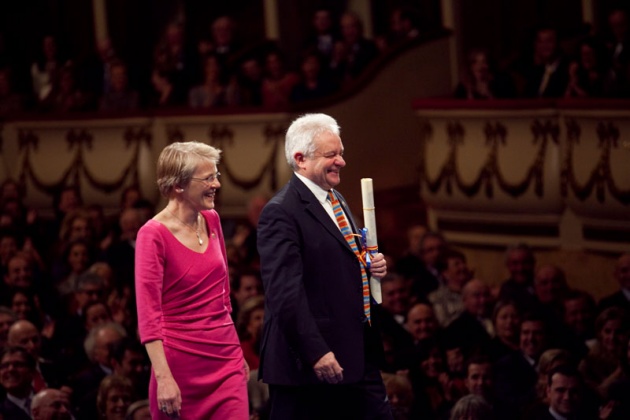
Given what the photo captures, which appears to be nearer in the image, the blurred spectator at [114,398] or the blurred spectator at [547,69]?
the blurred spectator at [114,398]

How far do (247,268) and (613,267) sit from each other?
8.61ft

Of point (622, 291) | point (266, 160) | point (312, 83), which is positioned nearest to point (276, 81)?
point (312, 83)

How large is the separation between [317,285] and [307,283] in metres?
0.03

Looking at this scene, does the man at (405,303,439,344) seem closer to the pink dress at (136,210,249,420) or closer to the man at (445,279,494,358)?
the man at (445,279,494,358)

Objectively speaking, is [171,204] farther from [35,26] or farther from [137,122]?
[35,26]

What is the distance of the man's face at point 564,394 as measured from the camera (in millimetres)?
6344

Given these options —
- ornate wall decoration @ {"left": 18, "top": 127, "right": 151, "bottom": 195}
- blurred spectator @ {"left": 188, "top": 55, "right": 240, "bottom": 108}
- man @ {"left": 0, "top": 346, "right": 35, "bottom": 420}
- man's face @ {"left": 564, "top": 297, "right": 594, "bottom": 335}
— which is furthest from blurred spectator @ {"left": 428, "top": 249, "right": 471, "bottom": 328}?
ornate wall decoration @ {"left": 18, "top": 127, "right": 151, "bottom": 195}

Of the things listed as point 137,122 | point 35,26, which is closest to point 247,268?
point 137,122

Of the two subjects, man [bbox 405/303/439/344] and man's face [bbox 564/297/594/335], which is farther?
man's face [bbox 564/297/594/335]

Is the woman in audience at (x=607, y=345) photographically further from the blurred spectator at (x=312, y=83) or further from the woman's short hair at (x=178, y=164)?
the blurred spectator at (x=312, y=83)

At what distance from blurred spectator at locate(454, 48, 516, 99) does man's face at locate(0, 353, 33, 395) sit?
4.50 metres

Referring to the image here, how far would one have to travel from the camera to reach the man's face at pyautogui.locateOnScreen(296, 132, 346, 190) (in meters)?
4.57

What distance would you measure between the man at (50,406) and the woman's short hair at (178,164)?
2.10 m

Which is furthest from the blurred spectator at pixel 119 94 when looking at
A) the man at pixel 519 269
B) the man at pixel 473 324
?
the man at pixel 473 324
